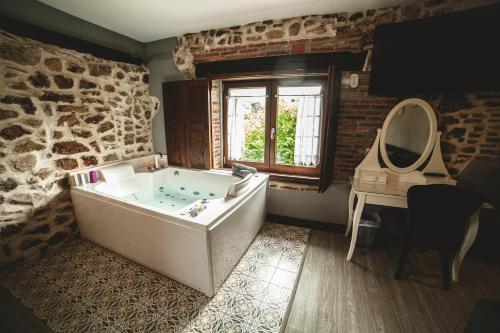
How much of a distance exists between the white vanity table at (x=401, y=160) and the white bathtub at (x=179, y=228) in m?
1.09

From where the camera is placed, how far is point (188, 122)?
2.92 meters

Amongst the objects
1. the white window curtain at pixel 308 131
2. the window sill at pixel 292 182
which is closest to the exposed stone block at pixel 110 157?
the window sill at pixel 292 182

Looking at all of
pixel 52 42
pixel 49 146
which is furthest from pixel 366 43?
pixel 49 146

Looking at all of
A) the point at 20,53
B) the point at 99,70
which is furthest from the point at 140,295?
the point at 99,70

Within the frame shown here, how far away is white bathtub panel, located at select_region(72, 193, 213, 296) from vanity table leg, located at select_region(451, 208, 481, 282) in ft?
7.02

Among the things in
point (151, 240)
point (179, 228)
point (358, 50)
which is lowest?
point (151, 240)

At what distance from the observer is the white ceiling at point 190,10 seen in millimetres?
1970

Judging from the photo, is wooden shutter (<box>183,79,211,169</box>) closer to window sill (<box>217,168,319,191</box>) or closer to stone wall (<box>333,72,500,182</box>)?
window sill (<box>217,168,319,191</box>)

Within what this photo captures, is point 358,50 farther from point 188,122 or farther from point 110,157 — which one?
point 110,157

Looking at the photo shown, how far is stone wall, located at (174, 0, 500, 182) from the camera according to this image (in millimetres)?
1911

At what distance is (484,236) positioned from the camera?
2.08 meters

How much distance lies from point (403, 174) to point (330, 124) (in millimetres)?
926

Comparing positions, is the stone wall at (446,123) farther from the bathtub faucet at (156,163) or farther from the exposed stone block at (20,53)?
the exposed stone block at (20,53)

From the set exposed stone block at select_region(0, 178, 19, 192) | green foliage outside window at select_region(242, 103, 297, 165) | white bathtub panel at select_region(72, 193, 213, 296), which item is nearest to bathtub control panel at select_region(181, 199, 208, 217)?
white bathtub panel at select_region(72, 193, 213, 296)
